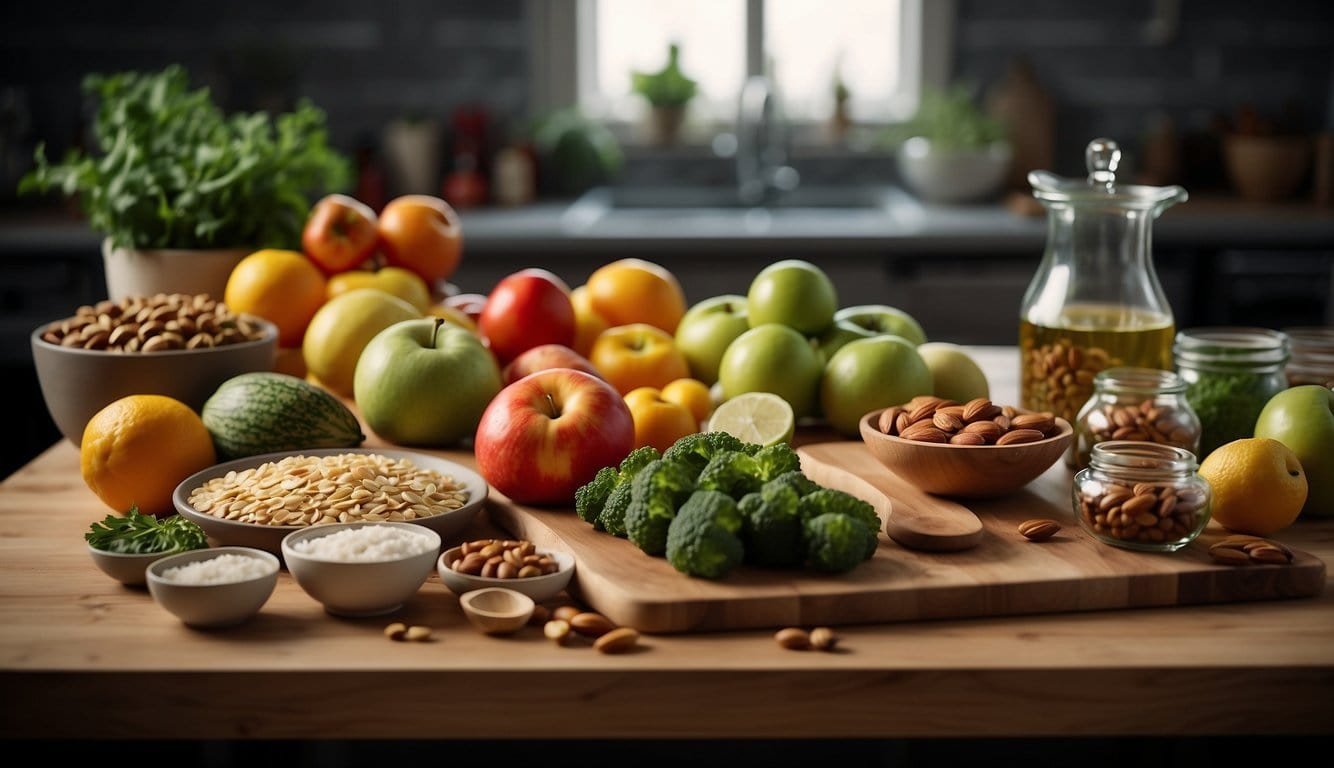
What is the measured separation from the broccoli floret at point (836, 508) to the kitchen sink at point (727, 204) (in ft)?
8.51

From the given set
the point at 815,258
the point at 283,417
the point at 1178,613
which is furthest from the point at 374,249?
the point at 815,258

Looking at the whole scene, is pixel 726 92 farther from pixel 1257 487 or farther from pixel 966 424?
pixel 1257 487

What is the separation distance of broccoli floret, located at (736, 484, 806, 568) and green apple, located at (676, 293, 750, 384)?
0.64 m

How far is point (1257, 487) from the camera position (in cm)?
127

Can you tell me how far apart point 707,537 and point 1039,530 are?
34cm

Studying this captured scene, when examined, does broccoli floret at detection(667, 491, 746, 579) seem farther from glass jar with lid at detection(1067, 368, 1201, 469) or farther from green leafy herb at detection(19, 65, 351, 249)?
green leafy herb at detection(19, 65, 351, 249)

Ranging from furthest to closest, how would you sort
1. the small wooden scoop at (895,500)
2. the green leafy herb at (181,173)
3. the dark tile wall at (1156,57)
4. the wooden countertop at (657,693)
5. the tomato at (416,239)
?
the dark tile wall at (1156,57) < the tomato at (416,239) < the green leafy herb at (181,173) < the small wooden scoop at (895,500) < the wooden countertop at (657,693)

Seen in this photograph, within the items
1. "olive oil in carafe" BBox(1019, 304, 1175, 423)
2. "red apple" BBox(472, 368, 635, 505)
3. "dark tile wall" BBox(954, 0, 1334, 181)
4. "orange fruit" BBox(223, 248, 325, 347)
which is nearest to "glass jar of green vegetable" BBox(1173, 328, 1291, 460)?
"olive oil in carafe" BBox(1019, 304, 1175, 423)

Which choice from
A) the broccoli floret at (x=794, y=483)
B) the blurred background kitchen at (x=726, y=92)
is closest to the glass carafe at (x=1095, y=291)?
the broccoli floret at (x=794, y=483)

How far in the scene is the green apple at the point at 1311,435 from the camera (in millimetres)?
1350

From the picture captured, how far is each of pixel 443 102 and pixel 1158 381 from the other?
10.2 feet

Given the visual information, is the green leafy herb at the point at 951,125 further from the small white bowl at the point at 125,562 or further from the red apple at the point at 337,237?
the small white bowl at the point at 125,562

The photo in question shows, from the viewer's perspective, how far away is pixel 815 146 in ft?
13.7

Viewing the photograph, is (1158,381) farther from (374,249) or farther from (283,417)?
(374,249)
